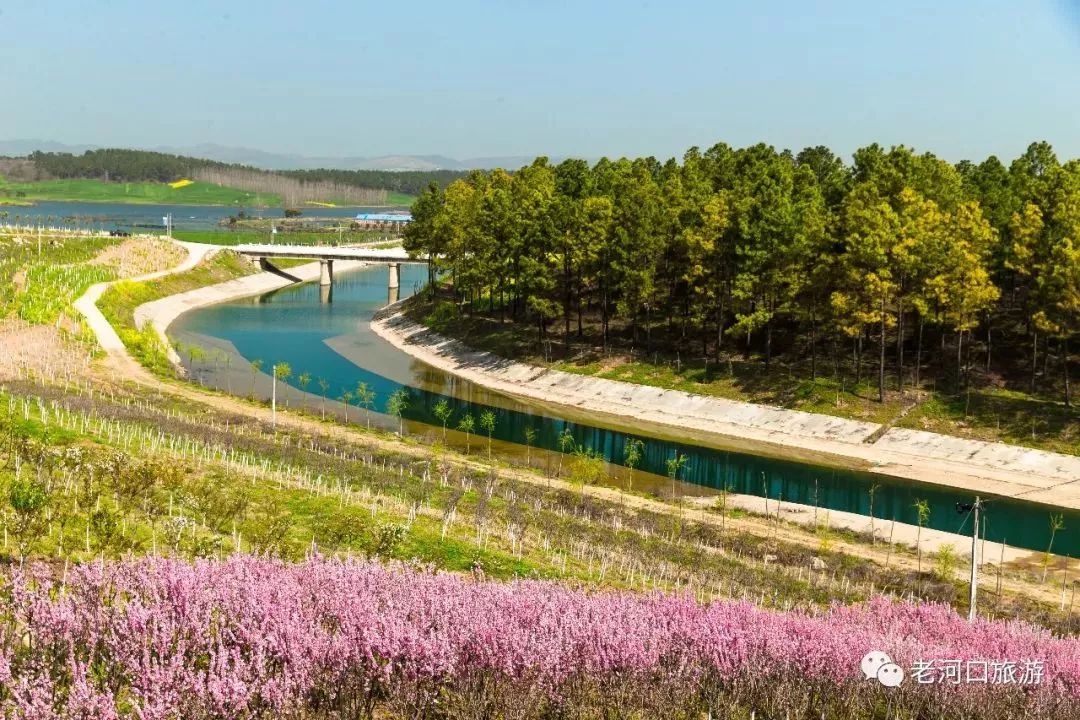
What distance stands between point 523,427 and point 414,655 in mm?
51578

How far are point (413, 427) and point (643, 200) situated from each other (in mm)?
25731

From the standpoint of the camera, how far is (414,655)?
468 inches

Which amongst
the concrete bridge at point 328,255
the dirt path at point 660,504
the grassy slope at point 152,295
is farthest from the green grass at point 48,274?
the concrete bridge at point 328,255

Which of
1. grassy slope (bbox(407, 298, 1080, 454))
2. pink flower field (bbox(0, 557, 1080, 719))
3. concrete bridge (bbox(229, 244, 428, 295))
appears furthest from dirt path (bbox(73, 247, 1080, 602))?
concrete bridge (bbox(229, 244, 428, 295))

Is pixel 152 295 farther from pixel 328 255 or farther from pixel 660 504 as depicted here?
pixel 660 504

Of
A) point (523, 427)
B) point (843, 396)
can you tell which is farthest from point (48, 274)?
point (843, 396)

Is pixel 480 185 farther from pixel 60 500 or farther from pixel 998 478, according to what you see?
pixel 60 500

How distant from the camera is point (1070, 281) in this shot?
2143 inches

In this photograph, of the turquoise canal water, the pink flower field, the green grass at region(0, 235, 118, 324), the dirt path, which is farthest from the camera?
the green grass at region(0, 235, 118, 324)

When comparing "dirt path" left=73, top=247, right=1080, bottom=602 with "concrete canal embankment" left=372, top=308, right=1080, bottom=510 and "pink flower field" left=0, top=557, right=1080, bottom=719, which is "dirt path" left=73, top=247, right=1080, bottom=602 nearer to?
"concrete canal embankment" left=372, top=308, right=1080, bottom=510

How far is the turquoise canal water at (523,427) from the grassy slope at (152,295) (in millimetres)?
4288

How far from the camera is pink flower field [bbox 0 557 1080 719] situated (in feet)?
36.8

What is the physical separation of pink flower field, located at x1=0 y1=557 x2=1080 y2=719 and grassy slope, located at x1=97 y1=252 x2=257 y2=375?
2291 inches

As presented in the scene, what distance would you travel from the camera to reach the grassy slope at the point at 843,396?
5547cm
